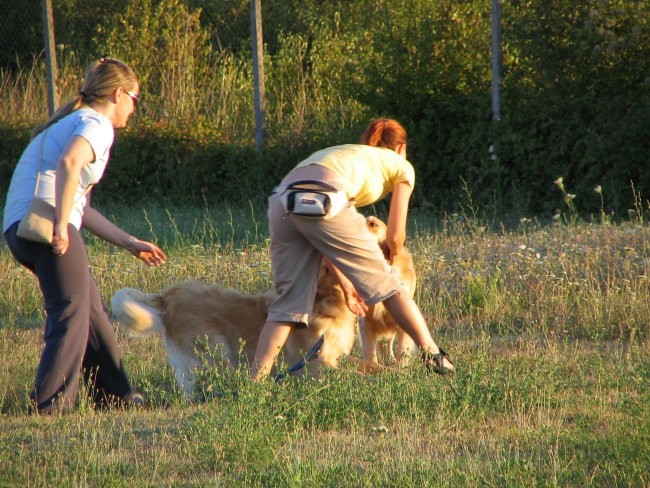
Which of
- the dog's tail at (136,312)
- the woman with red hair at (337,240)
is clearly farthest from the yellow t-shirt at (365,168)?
the dog's tail at (136,312)

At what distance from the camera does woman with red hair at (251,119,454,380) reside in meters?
4.94

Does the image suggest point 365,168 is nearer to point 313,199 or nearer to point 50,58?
point 313,199

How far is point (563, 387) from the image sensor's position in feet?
Result: 16.3

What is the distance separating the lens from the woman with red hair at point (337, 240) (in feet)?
16.2

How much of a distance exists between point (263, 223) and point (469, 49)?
3073mm

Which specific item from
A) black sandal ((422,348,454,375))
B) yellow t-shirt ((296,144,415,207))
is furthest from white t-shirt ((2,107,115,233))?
black sandal ((422,348,454,375))

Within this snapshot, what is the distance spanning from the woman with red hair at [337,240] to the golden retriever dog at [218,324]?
160 mm

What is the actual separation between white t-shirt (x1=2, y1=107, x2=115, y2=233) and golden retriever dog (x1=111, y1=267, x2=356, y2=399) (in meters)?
0.74

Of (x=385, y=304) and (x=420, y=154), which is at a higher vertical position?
(x=420, y=154)

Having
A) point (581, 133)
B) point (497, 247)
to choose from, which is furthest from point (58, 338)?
point (581, 133)

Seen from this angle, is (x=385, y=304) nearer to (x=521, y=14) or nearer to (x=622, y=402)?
(x=622, y=402)

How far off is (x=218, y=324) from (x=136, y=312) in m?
0.49

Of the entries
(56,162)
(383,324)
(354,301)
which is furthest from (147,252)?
(383,324)

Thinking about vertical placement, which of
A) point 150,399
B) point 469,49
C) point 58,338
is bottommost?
point 150,399
